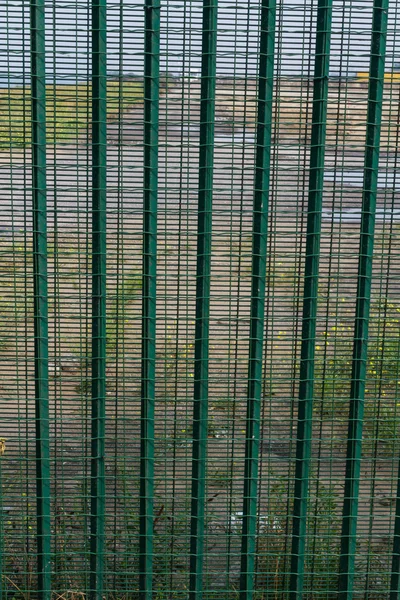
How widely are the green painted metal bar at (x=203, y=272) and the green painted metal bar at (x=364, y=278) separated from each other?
340mm

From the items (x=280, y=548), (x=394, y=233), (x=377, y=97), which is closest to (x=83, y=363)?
(x=280, y=548)

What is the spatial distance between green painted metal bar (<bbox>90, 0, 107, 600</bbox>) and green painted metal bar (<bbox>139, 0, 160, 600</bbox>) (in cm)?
9

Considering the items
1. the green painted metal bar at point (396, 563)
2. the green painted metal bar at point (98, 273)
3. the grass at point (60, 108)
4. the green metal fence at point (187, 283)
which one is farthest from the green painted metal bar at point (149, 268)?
the grass at point (60, 108)

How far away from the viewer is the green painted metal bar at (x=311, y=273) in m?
1.83

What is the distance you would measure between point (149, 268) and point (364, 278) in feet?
1.58

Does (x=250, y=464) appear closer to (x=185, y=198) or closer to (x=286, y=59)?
(x=185, y=198)

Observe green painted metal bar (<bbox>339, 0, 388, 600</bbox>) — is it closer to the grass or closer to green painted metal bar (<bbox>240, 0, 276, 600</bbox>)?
green painted metal bar (<bbox>240, 0, 276, 600</bbox>)

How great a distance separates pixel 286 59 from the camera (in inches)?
125

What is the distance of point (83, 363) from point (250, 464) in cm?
155

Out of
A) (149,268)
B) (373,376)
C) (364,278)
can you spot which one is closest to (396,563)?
(364,278)

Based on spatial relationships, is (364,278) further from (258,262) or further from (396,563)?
(396,563)

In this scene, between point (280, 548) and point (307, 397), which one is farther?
point (280, 548)

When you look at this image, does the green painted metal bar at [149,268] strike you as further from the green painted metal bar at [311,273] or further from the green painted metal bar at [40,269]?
the green painted metal bar at [311,273]

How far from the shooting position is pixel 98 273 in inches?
Result: 73.2
